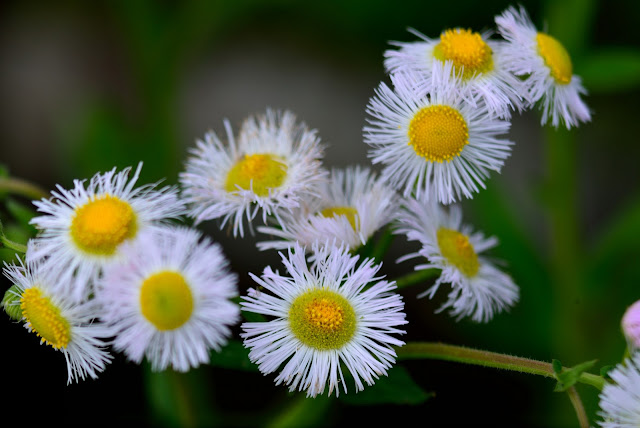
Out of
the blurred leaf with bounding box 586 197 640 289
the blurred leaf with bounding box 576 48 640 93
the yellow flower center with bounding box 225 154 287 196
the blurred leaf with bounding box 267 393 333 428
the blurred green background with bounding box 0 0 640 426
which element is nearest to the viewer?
the yellow flower center with bounding box 225 154 287 196

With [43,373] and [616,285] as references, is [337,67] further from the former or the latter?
[43,373]

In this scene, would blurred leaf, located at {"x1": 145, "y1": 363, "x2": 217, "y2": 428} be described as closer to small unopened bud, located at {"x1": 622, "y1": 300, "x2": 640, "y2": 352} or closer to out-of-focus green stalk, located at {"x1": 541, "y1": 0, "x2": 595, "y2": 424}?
small unopened bud, located at {"x1": 622, "y1": 300, "x2": 640, "y2": 352}

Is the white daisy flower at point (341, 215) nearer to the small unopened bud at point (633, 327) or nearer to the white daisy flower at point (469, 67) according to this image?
the white daisy flower at point (469, 67)

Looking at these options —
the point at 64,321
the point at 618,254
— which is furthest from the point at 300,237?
the point at 618,254

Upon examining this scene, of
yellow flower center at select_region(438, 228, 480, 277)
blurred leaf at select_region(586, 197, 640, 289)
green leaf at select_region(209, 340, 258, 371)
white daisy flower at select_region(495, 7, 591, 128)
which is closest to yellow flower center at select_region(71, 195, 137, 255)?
green leaf at select_region(209, 340, 258, 371)

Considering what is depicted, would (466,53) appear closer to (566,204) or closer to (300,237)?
(300,237)

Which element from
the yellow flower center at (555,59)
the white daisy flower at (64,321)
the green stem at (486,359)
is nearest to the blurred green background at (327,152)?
the white daisy flower at (64,321)
